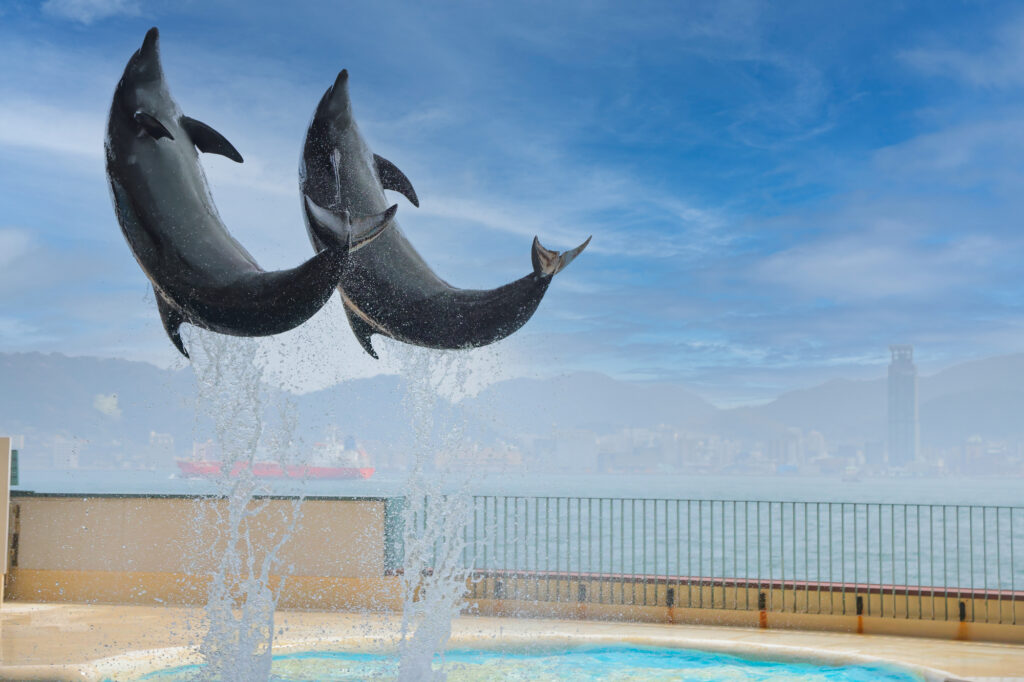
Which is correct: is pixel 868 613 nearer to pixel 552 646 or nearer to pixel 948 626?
pixel 948 626

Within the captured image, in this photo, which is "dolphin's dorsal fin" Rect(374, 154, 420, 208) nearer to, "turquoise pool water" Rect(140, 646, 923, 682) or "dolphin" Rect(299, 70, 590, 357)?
"dolphin" Rect(299, 70, 590, 357)

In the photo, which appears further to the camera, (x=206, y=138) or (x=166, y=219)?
(x=206, y=138)

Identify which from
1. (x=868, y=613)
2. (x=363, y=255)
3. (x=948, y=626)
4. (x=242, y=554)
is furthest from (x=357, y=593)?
(x=363, y=255)

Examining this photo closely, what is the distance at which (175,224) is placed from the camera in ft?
15.2

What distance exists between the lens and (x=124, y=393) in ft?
391

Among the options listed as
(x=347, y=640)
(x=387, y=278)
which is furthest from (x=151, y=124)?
(x=347, y=640)

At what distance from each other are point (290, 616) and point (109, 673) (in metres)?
3.83

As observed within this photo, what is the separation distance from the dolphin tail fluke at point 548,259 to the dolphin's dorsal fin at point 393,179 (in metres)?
1.19

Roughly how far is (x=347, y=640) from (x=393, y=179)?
6767mm

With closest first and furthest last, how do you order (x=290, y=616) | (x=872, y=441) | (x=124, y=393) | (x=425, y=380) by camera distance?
(x=425, y=380)
(x=290, y=616)
(x=124, y=393)
(x=872, y=441)

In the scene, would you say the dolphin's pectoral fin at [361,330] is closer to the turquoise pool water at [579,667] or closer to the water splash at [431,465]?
the water splash at [431,465]

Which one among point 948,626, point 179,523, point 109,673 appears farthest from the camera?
point 179,523

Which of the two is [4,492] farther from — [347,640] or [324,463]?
[324,463]

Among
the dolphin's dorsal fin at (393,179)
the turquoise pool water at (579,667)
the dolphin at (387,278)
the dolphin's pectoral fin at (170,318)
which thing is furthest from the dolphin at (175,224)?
the turquoise pool water at (579,667)
